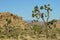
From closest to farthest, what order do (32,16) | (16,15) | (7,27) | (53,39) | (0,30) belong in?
(32,16)
(53,39)
(7,27)
(0,30)
(16,15)

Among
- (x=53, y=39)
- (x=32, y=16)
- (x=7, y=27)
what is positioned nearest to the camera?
(x=32, y=16)

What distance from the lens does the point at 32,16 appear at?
40.7 metres

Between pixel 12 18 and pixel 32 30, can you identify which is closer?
pixel 32 30

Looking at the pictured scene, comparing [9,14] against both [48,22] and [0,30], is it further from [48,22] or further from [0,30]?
[48,22]

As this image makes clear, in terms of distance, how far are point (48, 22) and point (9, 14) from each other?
88.6 feet

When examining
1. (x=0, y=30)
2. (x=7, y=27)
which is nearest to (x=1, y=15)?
(x=0, y=30)

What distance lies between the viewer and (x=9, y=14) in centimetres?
6781

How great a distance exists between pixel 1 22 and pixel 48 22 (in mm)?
24848

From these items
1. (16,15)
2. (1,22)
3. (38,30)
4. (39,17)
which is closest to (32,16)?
(39,17)

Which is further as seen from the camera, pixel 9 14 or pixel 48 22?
pixel 9 14

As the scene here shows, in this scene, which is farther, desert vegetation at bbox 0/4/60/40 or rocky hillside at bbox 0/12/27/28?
rocky hillside at bbox 0/12/27/28

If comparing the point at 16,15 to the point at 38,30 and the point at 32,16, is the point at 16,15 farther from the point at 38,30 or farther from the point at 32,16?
the point at 32,16

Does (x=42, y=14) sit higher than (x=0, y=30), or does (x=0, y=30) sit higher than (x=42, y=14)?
(x=42, y=14)

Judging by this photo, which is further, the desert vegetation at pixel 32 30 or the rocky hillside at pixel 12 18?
the rocky hillside at pixel 12 18
